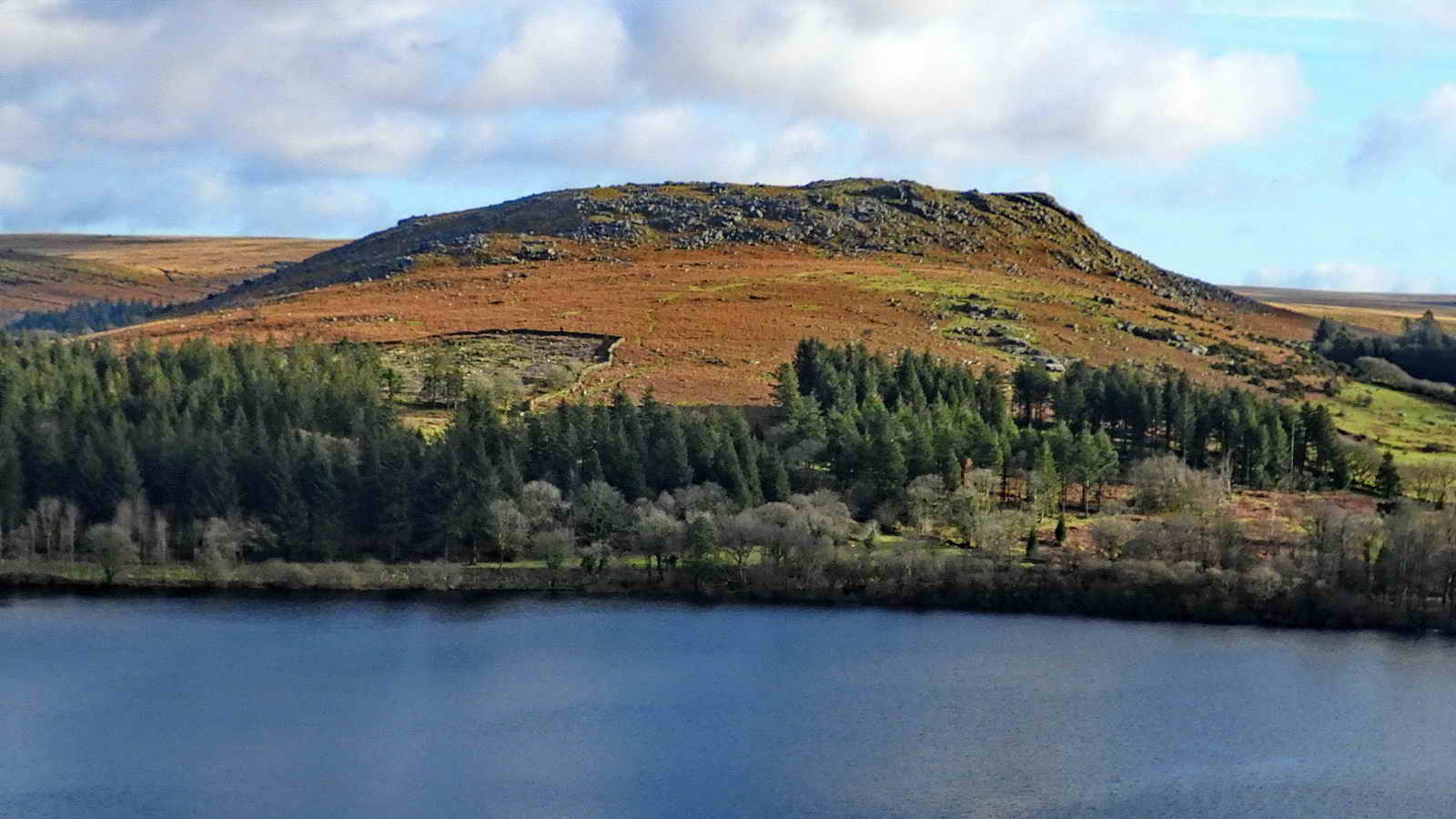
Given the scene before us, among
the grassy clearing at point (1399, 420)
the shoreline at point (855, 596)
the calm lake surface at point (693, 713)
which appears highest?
the grassy clearing at point (1399, 420)

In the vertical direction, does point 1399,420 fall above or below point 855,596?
above

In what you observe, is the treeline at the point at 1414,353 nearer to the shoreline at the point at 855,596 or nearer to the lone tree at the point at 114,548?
the shoreline at the point at 855,596

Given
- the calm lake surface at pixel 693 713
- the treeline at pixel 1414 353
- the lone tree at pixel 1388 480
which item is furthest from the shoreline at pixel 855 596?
the treeline at pixel 1414 353

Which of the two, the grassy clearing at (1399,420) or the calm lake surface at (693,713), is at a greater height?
the grassy clearing at (1399,420)

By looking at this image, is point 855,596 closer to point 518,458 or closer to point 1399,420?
point 518,458

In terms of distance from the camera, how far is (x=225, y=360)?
148625mm

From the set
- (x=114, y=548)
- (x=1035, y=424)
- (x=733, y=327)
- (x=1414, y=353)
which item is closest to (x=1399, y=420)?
(x=1414, y=353)

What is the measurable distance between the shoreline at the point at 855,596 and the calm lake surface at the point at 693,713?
6.75 ft

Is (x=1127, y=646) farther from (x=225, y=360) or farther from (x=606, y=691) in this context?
(x=225, y=360)

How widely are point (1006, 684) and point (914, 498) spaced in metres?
32.9

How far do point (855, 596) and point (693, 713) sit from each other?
86.3 feet

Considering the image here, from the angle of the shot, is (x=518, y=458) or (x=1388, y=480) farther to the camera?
(x=1388, y=480)

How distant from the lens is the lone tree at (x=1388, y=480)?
12231cm

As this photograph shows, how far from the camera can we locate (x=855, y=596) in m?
103
